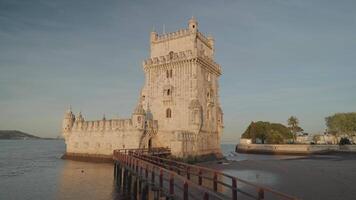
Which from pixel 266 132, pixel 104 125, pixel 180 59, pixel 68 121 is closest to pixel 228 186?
pixel 180 59

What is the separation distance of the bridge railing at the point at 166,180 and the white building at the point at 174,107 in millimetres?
13513

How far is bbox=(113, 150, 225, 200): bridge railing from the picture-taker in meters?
12.9

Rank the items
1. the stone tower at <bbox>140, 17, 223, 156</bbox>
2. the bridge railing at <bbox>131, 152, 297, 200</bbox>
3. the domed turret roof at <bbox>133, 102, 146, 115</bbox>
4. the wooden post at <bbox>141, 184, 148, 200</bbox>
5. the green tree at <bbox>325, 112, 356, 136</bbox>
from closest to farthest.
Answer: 1. the bridge railing at <bbox>131, 152, 297, 200</bbox>
2. the wooden post at <bbox>141, 184, 148, 200</bbox>
3. the stone tower at <bbox>140, 17, 223, 156</bbox>
4. the domed turret roof at <bbox>133, 102, 146, 115</bbox>
5. the green tree at <bbox>325, 112, 356, 136</bbox>

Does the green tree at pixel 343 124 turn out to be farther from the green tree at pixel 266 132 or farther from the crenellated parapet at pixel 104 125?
the crenellated parapet at pixel 104 125

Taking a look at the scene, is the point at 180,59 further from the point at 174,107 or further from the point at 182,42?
the point at 174,107

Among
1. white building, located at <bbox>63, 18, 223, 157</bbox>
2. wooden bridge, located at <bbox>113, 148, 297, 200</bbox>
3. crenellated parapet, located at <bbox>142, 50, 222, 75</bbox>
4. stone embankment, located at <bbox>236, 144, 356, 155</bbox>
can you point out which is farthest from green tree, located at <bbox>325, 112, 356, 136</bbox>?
wooden bridge, located at <bbox>113, 148, 297, 200</bbox>

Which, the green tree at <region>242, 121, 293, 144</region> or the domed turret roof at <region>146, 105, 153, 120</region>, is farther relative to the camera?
the green tree at <region>242, 121, 293, 144</region>

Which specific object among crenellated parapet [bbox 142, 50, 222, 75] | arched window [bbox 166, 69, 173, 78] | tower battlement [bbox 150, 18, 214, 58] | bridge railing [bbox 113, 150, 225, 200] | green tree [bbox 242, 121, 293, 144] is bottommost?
bridge railing [bbox 113, 150, 225, 200]

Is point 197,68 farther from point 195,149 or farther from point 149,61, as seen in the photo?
point 195,149

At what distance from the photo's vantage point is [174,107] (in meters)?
43.7

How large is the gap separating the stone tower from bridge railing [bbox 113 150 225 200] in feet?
46.2

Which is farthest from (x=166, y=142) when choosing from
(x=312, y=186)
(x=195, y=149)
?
(x=312, y=186)

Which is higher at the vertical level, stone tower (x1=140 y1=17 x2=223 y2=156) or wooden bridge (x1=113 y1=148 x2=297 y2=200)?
stone tower (x1=140 y1=17 x2=223 y2=156)

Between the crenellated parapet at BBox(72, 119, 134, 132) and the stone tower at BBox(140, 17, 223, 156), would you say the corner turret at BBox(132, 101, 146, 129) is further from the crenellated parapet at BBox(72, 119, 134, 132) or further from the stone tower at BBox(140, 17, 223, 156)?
the stone tower at BBox(140, 17, 223, 156)
